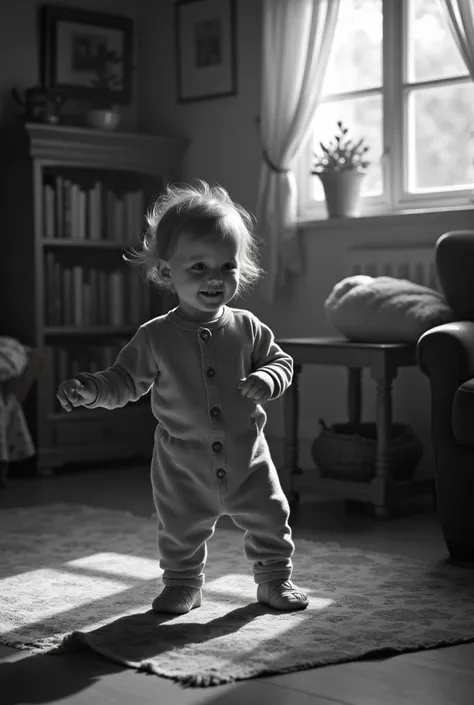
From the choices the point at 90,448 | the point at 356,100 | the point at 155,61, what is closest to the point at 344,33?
the point at 356,100

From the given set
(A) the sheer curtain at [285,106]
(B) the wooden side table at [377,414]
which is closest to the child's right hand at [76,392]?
(B) the wooden side table at [377,414]

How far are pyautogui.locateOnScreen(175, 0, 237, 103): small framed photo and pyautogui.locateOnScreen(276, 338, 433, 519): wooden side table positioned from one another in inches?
63.8

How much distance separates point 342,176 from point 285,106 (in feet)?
1.38

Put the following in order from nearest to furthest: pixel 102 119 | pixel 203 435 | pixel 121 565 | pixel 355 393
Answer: pixel 203 435 → pixel 121 565 → pixel 355 393 → pixel 102 119

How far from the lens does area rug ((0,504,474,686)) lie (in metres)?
1.98

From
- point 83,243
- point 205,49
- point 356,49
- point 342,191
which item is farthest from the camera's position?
point 205,49

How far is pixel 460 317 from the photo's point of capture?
11.0 feet

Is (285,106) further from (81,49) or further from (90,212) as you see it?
(81,49)

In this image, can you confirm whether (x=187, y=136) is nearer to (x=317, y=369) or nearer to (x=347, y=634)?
(x=317, y=369)

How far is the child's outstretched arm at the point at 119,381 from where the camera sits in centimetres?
212

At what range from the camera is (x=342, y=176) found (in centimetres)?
417

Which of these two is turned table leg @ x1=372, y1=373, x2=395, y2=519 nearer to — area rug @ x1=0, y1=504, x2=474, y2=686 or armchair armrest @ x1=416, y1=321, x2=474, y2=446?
area rug @ x1=0, y1=504, x2=474, y2=686

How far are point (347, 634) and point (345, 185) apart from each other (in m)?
2.40

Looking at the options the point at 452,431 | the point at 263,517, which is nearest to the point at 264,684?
the point at 263,517
